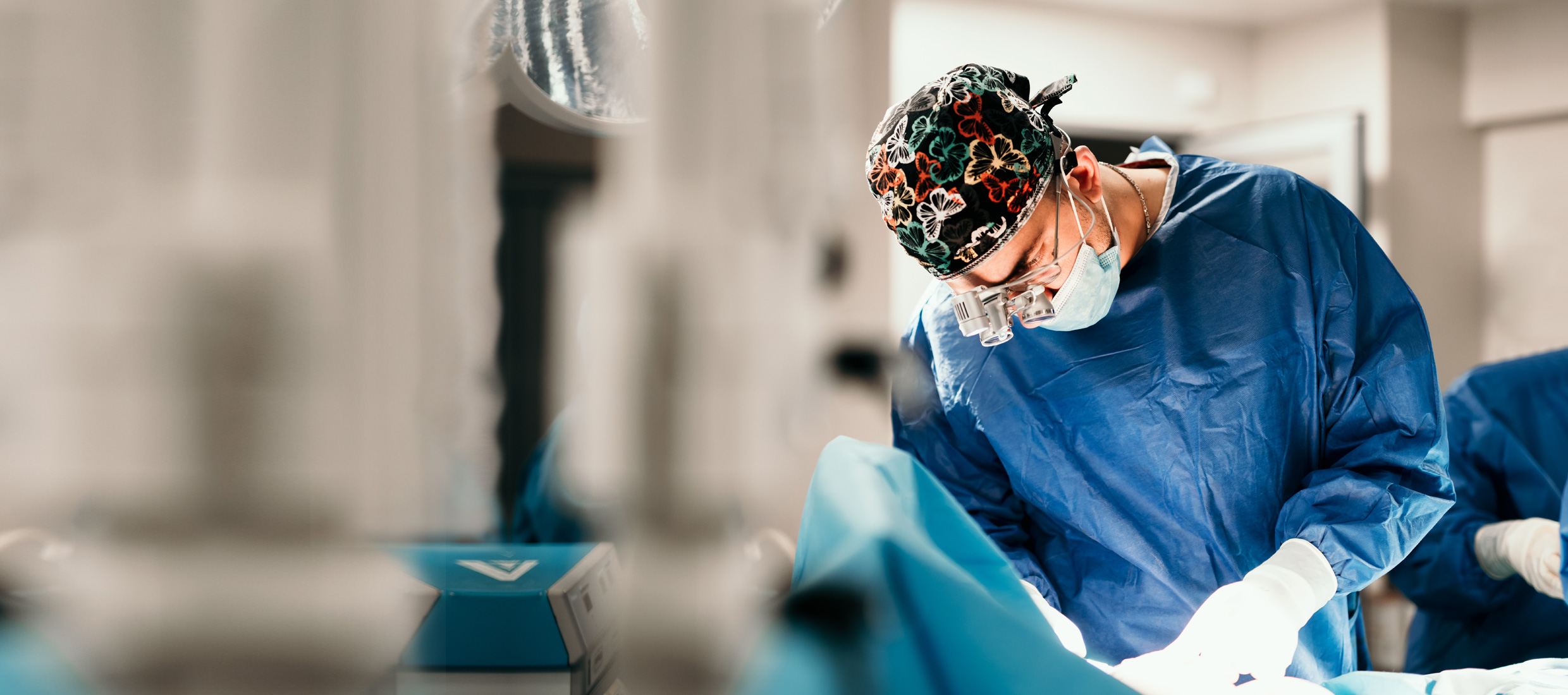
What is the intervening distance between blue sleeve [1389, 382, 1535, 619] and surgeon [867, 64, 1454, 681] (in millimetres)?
704

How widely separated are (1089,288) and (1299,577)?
0.40m

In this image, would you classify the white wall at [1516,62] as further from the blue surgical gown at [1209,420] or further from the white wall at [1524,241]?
the blue surgical gown at [1209,420]

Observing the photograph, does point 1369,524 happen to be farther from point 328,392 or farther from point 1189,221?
point 328,392

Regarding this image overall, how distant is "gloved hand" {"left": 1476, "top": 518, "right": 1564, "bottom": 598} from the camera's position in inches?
64.4

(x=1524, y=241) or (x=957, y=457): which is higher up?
(x=1524, y=241)

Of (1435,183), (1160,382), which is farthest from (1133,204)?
(1435,183)

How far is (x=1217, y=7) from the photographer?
3.94 metres

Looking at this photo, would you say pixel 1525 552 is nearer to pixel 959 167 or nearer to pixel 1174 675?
pixel 1174 675

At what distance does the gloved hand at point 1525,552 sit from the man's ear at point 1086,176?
1.23m

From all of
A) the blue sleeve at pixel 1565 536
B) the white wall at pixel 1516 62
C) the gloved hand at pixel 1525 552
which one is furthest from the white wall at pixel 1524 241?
the blue sleeve at pixel 1565 536

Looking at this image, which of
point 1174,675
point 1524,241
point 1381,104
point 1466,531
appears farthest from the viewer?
point 1524,241

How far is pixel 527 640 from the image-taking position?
2.15 feet

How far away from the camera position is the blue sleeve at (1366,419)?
102 centimetres

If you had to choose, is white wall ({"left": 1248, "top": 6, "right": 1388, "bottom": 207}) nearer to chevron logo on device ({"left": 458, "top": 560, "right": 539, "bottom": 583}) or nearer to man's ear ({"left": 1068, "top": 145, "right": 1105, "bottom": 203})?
man's ear ({"left": 1068, "top": 145, "right": 1105, "bottom": 203})
